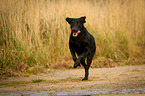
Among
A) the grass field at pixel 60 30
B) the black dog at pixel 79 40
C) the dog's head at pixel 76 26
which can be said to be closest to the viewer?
the dog's head at pixel 76 26

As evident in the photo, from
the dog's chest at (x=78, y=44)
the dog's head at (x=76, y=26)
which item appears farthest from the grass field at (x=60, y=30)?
the dog's head at (x=76, y=26)

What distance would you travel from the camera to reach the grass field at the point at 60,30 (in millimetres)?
7859

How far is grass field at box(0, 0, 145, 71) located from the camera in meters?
7.86

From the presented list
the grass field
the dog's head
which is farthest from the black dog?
the grass field

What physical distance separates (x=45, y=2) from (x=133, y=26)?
4383 mm

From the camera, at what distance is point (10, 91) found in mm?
4945

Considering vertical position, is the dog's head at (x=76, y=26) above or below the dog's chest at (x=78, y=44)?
above

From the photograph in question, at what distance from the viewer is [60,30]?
9.30 meters

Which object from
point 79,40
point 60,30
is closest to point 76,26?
point 79,40

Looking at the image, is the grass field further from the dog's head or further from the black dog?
the dog's head

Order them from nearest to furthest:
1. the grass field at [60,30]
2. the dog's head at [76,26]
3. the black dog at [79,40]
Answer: the dog's head at [76,26] → the black dog at [79,40] → the grass field at [60,30]

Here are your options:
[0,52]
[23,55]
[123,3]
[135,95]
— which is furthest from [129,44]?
[135,95]

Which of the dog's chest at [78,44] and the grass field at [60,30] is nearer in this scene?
the dog's chest at [78,44]

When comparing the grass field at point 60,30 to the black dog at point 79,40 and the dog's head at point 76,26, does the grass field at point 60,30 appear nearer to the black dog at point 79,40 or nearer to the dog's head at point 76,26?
the black dog at point 79,40
